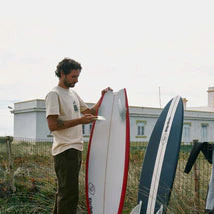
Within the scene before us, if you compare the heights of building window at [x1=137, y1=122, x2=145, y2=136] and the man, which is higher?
building window at [x1=137, y1=122, x2=145, y2=136]

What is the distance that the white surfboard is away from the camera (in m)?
3.88

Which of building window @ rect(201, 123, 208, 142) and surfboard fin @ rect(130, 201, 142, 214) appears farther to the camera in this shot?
building window @ rect(201, 123, 208, 142)

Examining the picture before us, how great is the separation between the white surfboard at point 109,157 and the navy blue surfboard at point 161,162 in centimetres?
31

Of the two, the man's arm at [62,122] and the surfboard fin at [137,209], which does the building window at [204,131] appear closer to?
the surfboard fin at [137,209]

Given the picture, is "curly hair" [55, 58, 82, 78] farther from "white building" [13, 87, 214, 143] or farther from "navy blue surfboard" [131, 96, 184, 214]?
"white building" [13, 87, 214, 143]

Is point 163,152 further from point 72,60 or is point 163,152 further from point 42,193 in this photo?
point 42,193

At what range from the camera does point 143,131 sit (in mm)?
26281

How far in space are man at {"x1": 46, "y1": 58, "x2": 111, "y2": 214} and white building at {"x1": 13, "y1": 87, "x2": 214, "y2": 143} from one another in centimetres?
1420

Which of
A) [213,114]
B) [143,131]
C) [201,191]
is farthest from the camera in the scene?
[213,114]

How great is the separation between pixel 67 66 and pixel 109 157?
117 cm

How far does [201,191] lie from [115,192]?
1.20 meters

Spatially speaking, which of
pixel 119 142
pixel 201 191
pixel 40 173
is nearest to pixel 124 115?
pixel 119 142

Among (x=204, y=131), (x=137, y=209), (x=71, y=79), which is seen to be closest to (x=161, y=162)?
(x=137, y=209)

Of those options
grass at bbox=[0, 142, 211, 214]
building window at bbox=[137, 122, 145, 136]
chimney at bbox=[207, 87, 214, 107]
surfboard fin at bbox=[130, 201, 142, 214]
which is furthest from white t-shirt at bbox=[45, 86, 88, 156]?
chimney at bbox=[207, 87, 214, 107]
